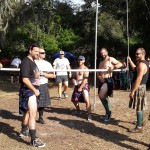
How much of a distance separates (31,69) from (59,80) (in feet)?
18.4

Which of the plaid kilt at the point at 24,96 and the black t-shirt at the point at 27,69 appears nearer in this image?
the black t-shirt at the point at 27,69

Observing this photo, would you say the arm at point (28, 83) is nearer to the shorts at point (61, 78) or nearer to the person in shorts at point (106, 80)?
the person in shorts at point (106, 80)

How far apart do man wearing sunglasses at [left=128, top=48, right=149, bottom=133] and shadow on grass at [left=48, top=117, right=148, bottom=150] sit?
0.45 m

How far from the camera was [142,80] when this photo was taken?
6973 mm

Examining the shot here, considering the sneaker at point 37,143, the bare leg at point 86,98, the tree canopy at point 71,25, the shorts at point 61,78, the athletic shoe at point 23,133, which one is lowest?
the sneaker at point 37,143

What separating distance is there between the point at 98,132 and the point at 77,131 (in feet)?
1.41

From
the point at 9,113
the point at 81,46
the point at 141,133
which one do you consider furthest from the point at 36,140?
the point at 81,46

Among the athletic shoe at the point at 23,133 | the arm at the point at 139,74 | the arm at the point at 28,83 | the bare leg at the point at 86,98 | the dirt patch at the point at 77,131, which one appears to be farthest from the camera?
the bare leg at the point at 86,98

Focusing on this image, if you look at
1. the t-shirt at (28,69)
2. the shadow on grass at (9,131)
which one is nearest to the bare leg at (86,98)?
the shadow on grass at (9,131)

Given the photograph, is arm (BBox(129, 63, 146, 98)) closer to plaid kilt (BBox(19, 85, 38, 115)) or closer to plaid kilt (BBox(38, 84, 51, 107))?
plaid kilt (BBox(19, 85, 38, 115))

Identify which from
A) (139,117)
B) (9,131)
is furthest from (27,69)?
(139,117)

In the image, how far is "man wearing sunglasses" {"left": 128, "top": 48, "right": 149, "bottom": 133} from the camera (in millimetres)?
6664

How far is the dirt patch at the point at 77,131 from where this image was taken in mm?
6493

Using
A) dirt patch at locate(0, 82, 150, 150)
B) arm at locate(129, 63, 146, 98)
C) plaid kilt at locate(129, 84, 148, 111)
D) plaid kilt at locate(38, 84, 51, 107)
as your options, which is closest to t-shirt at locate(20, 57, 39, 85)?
dirt patch at locate(0, 82, 150, 150)
